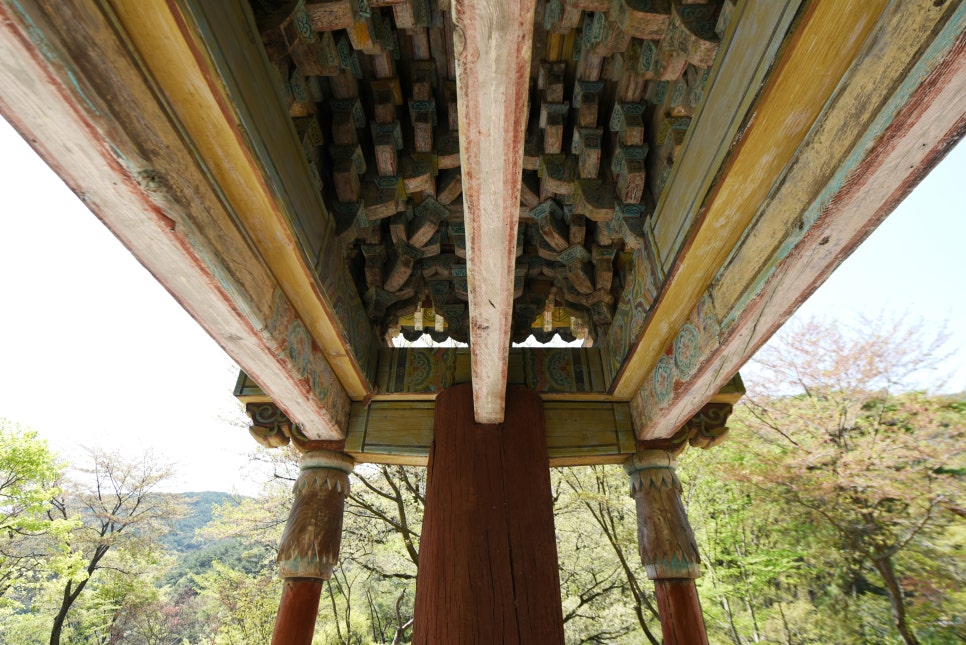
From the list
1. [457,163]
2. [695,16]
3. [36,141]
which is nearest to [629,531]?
[457,163]

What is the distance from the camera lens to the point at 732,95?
147 centimetres

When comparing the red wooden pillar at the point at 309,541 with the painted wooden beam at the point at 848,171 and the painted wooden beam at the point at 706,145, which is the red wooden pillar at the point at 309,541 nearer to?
the painted wooden beam at the point at 706,145

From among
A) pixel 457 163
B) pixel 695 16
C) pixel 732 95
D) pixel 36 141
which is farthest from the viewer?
pixel 457 163

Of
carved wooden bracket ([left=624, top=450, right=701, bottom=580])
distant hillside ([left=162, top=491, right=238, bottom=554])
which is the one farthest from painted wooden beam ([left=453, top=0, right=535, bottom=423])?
distant hillside ([left=162, top=491, right=238, bottom=554])

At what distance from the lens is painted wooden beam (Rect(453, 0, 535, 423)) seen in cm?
74

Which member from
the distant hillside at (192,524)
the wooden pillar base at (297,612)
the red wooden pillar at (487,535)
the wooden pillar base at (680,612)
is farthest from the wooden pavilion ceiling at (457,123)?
the distant hillside at (192,524)

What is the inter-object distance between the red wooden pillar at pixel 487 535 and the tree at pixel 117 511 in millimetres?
15103

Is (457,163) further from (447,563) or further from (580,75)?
(447,563)

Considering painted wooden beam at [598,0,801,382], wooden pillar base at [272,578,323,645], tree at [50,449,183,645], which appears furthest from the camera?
tree at [50,449,183,645]

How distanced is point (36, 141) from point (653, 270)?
2.02 m

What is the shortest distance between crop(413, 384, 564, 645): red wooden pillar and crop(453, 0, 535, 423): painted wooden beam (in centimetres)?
113

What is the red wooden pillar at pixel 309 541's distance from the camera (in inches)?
99.4

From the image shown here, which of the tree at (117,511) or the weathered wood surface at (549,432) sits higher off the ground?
the tree at (117,511)

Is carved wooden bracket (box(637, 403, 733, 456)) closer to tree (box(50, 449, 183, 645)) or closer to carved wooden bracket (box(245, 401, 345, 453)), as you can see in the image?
carved wooden bracket (box(245, 401, 345, 453))
